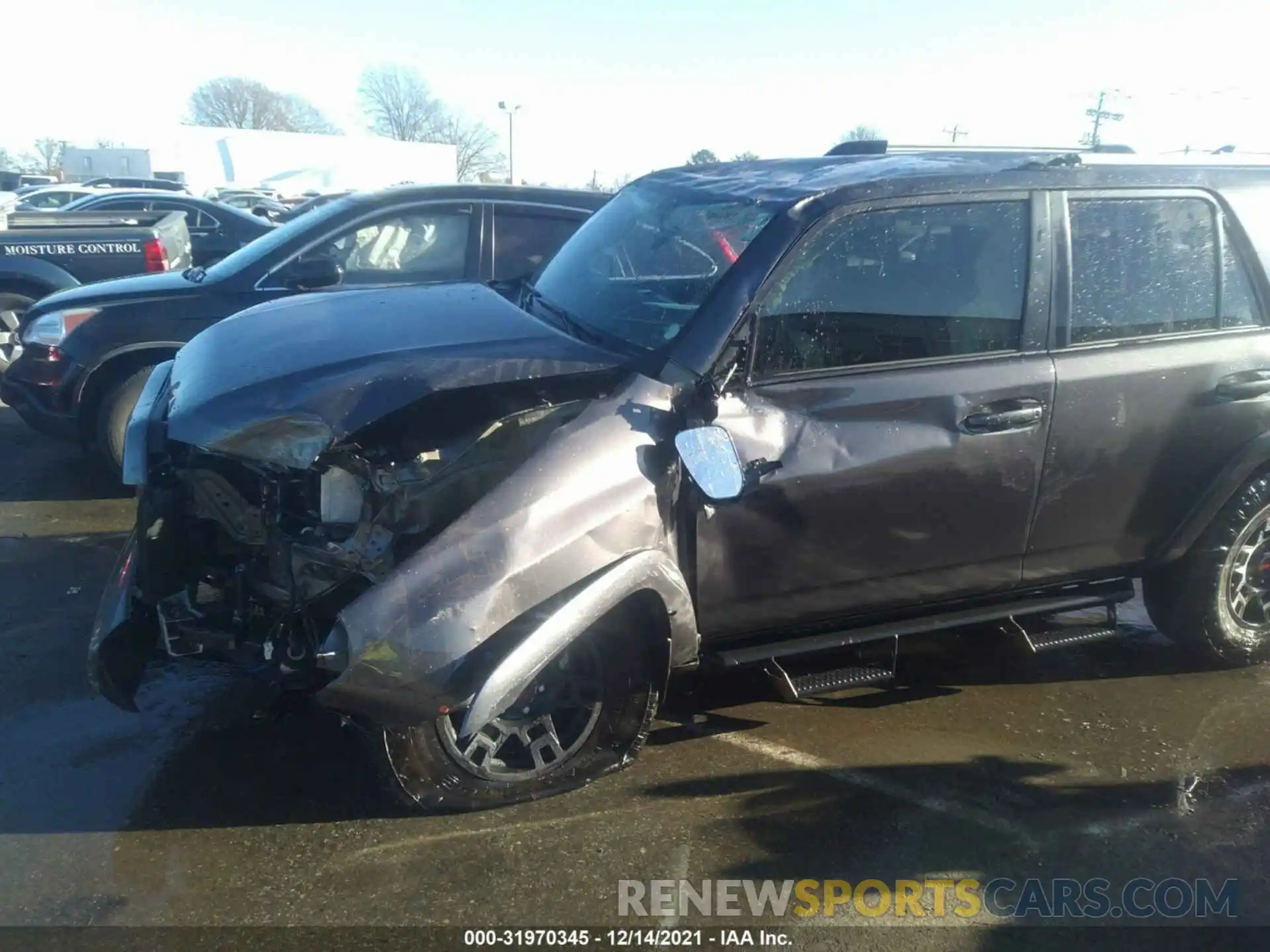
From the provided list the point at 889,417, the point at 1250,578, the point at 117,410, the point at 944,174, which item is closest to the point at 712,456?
the point at 889,417

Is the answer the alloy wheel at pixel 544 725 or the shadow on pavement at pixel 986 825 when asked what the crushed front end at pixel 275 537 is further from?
the shadow on pavement at pixel 986 825

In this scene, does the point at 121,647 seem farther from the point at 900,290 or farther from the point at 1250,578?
the point at 1250,578

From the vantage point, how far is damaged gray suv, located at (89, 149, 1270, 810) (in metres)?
2.84

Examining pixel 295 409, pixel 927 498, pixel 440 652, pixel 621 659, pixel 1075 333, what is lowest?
pixel 621 659

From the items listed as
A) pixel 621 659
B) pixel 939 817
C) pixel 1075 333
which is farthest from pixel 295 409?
pixel 1075 333

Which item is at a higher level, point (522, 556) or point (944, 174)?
point (944, 174)

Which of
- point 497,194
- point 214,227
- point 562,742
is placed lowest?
point 562,742

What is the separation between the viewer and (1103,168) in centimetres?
365

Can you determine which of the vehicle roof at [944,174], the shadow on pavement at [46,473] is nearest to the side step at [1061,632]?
the vehicle roof at [944,174]

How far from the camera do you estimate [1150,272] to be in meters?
3.69

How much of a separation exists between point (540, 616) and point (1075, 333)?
2190 millimetres

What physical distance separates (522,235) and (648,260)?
2610 millimetres

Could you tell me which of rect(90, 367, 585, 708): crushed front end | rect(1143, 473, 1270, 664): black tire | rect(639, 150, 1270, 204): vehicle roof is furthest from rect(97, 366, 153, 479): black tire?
rect(1143, 473, 1270, 664): black tire

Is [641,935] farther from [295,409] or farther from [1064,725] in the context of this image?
[1064,725]
